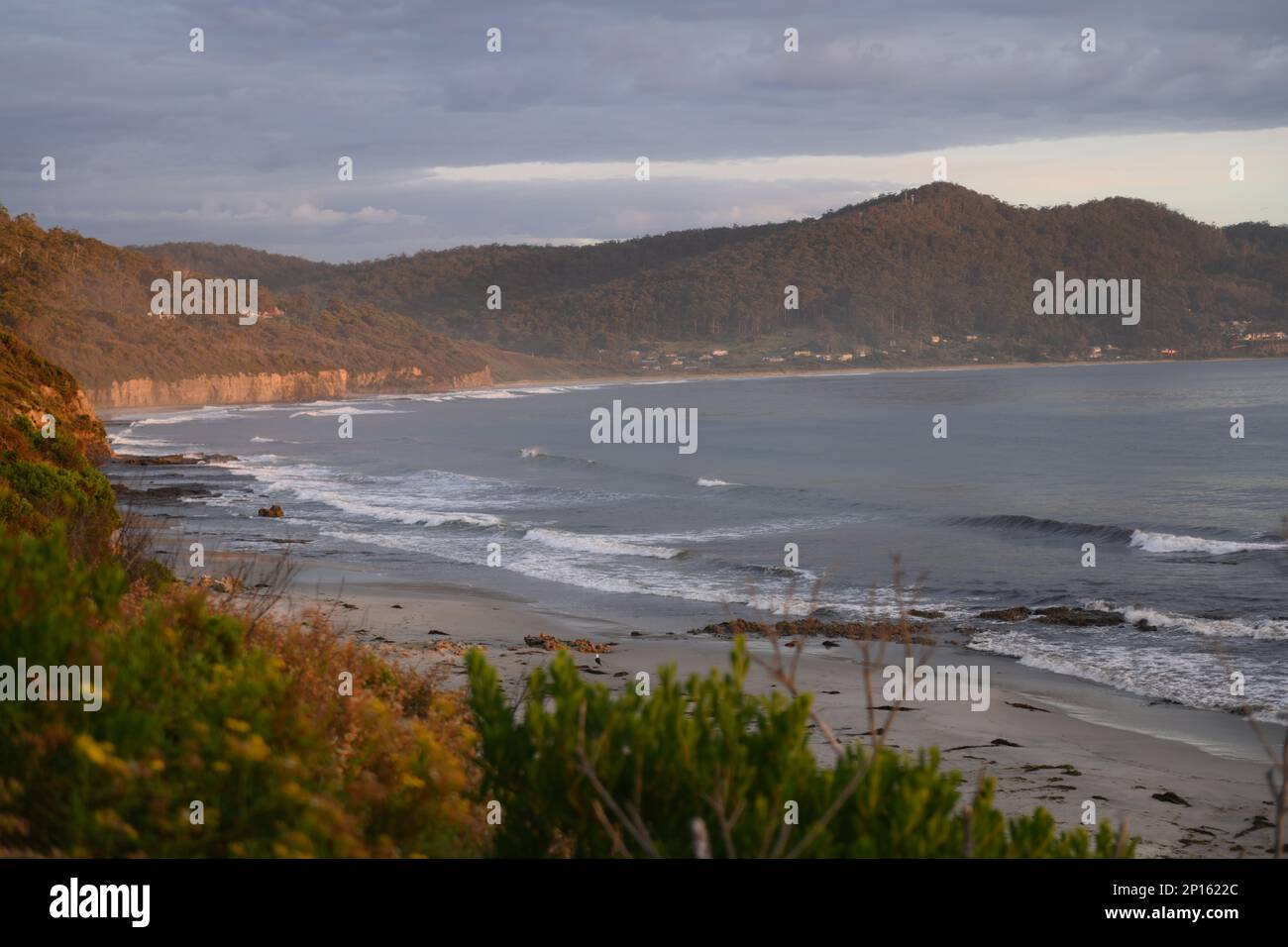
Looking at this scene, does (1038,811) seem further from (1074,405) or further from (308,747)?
(1074,405)

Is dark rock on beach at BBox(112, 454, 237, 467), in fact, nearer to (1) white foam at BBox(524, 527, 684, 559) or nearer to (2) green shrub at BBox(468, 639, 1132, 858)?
(1) white foam at BBox(524, 527, 684, 559)

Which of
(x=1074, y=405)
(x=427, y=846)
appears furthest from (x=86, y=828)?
(x=1074, y=405)

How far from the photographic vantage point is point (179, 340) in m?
121

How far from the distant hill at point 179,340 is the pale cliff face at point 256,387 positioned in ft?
0.39

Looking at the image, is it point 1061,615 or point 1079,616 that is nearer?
point 1079,616

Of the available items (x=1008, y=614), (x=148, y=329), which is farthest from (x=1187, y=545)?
(x=148, y=329)

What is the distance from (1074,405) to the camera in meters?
86.3

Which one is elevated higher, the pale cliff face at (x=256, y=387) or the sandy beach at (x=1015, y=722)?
the pale cliff face at (x=256, y=387)

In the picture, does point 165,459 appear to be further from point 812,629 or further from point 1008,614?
point 1008,614

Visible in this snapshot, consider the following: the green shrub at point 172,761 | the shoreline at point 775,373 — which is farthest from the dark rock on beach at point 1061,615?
the shoreline at point 775,373

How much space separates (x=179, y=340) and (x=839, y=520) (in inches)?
4120

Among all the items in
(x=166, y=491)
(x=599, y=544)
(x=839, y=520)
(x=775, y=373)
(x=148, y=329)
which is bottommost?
(x=599, y=544)

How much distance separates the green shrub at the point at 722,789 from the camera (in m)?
3.69

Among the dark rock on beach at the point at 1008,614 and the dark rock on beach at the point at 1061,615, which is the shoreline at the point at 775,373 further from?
the dark rock on beach at the point at 1061,615
